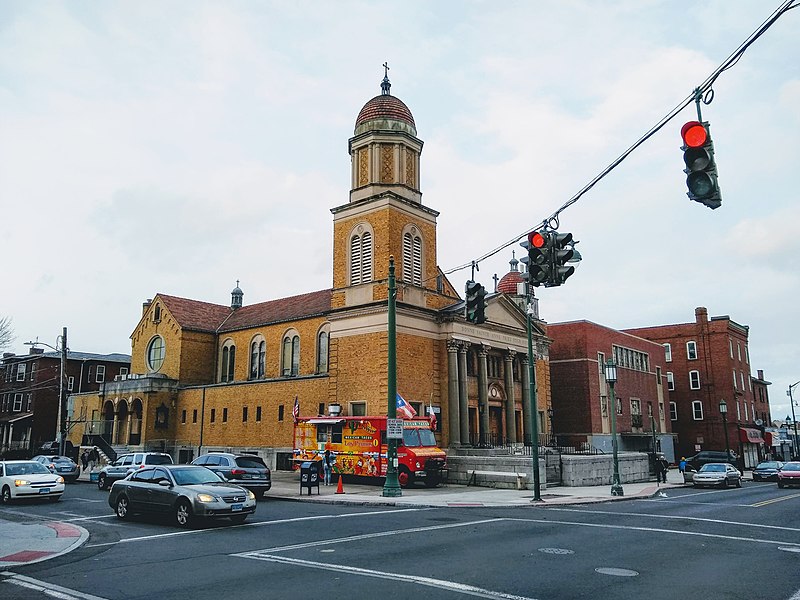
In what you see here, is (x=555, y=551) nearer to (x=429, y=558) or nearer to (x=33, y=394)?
(x=429, y=558)

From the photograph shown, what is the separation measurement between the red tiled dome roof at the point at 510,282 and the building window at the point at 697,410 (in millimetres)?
26675

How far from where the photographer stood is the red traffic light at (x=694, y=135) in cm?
811

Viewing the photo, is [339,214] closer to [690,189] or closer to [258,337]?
[258,337]

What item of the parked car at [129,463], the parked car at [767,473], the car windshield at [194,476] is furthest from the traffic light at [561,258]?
the parked car at [767,473]

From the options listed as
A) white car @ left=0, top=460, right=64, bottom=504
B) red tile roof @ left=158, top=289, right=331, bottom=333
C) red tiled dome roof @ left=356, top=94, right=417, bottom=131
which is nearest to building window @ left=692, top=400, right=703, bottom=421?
red tile roof @ left=158, top=289, right=331, bottom=333

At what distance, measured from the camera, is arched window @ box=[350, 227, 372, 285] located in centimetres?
3762

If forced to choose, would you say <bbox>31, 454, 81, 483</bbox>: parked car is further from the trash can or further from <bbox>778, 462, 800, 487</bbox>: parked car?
<bbox>778, 462, 800, 487</bbox>: parked car

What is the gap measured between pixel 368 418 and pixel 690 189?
23418 millimetres

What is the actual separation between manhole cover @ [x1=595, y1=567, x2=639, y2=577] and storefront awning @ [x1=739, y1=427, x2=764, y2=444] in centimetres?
6178

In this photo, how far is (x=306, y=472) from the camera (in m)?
26.2

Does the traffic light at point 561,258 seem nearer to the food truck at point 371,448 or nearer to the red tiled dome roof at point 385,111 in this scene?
the food truck at point 371,448

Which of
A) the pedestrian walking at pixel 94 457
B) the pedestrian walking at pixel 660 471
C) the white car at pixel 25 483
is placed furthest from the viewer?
the pedestrian walking at pixel 94 457

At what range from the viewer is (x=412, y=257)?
126 feet

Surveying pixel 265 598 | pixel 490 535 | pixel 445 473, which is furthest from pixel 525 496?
pixel 265 598
